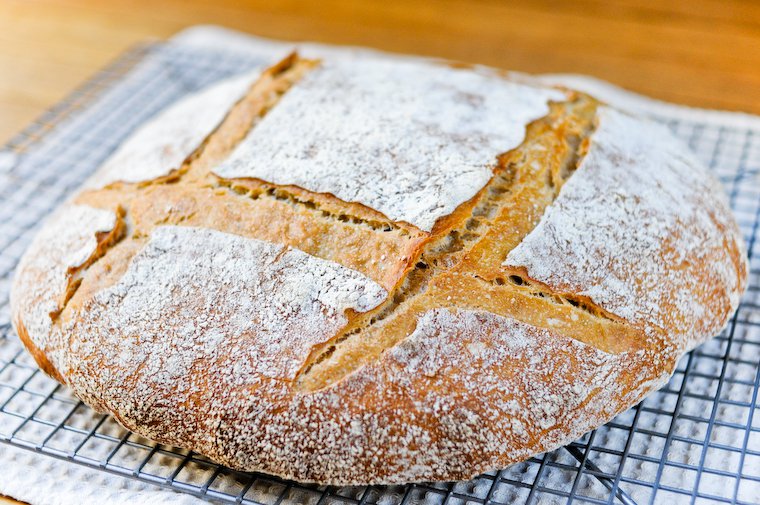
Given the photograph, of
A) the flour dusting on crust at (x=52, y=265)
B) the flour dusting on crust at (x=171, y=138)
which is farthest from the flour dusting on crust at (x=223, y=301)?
the flour dusting on crust at (x=171, y=138)

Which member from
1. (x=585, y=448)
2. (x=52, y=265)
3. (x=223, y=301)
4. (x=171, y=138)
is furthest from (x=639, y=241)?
(x=52, y=265)

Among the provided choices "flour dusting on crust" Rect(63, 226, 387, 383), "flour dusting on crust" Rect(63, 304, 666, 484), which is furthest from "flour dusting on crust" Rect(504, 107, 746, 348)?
"flour dusting on crust" Rect(63, 226, 387, 383)

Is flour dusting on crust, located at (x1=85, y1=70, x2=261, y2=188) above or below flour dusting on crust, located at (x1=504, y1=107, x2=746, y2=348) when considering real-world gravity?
above

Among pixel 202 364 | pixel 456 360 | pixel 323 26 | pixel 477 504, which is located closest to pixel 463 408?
pixel 456 360

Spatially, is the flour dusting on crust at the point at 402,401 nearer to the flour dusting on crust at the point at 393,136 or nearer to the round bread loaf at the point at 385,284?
the round bread loaf at the point at 385,284

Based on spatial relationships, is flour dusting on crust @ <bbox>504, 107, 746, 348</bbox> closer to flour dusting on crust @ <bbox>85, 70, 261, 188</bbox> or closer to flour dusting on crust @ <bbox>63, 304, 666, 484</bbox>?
flour dusting on crust @ <bbox>63, 304, 666, 484</bbox>

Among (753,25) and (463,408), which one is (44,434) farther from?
Answer: (753,25)
